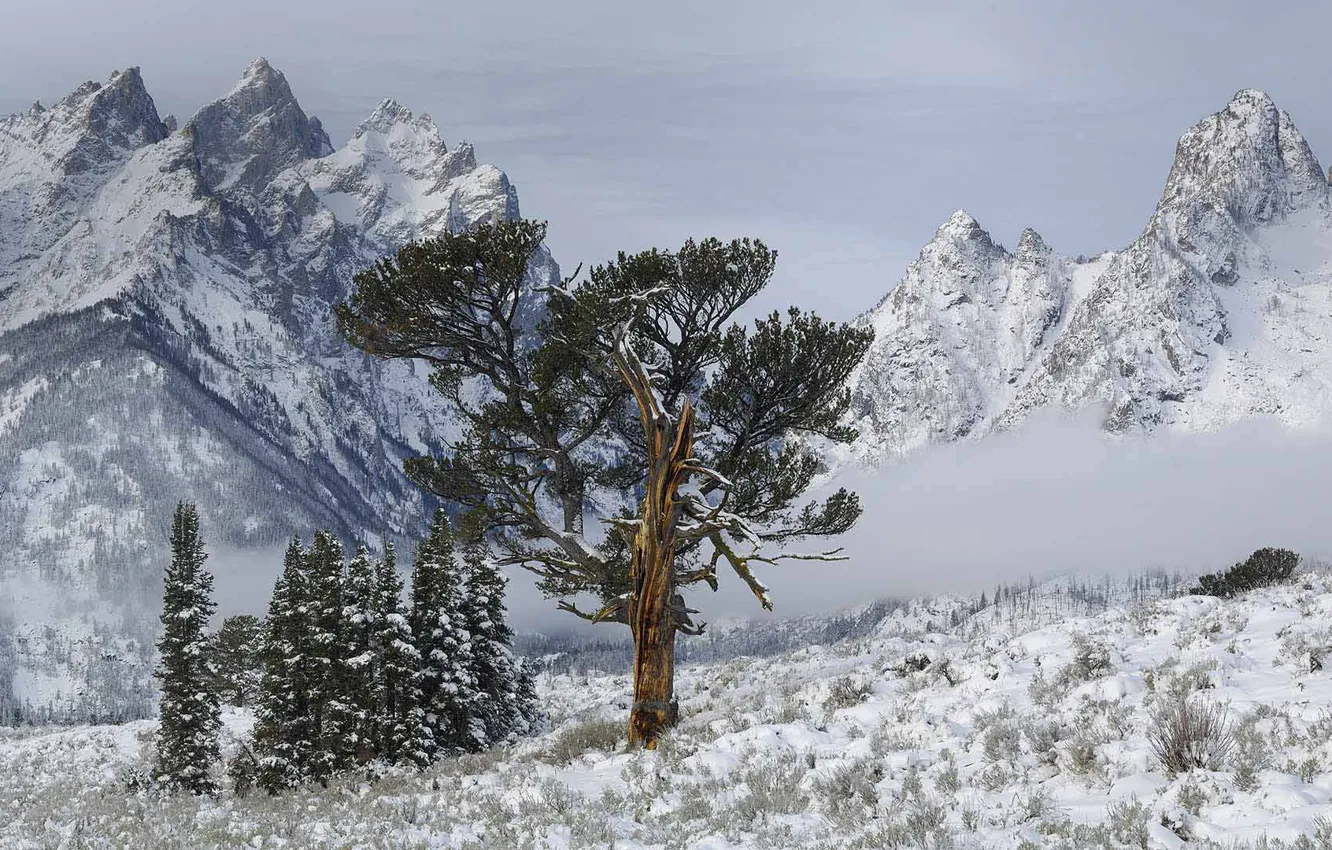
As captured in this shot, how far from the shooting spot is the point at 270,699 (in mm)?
35469

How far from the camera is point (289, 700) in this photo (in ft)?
116

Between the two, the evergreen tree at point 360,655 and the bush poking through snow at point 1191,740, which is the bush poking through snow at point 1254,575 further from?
the evergreen tree at point 360,655

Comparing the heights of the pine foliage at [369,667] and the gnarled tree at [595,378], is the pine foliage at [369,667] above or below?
below

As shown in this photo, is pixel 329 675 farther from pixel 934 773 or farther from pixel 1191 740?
pixel 1191 740

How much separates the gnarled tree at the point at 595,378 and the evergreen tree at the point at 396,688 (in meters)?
13.2

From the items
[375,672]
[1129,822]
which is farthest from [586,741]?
[375,672]

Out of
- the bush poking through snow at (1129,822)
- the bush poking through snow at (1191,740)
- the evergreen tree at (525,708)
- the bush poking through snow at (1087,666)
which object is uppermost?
the bush poking through snow at (1087,666)

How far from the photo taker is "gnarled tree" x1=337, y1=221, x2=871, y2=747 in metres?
19.8

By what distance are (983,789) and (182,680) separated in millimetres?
41496

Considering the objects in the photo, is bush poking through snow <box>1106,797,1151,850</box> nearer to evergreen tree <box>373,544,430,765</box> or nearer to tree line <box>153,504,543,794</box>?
tree line <box>153,504,543,794</box>

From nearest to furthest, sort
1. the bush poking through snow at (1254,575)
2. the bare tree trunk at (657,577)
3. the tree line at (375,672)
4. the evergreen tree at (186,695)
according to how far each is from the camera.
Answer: the bare tree trunk at (657,577)
the bush poking through snow at (1254,575)
the tree line at (375,672)
the evergreen tree at (186,695)

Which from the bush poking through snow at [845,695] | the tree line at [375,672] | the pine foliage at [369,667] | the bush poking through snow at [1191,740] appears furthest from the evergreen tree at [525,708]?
the bush poking through snow at [1191,740]

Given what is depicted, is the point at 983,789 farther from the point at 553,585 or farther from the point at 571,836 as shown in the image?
the point at 553,585

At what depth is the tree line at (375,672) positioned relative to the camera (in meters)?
33.6
